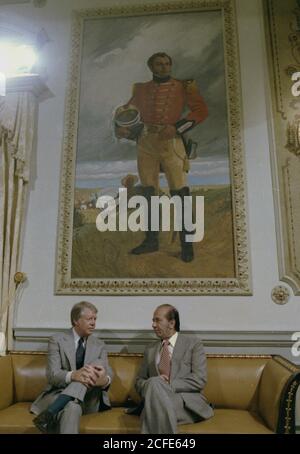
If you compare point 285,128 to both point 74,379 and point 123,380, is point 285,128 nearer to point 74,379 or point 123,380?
point 123,380

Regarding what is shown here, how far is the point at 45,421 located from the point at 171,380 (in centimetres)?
79

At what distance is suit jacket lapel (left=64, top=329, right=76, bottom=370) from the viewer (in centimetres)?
259

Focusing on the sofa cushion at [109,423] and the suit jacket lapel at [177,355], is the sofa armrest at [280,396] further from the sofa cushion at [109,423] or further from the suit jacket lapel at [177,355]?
the sofa cushion at [109,423]

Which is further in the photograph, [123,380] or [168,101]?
[168,101]

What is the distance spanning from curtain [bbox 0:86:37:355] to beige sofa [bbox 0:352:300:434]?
396 millimetres

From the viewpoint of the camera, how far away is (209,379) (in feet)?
9.18

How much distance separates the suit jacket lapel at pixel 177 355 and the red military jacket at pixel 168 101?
1.91 meters

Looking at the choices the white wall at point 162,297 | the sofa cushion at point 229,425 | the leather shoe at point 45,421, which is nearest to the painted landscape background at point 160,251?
the white wall at point 162,297

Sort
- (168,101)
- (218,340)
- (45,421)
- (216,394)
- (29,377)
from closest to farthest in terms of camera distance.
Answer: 1. (45,421)
2. (216,394)
3. (29,377)
4. (218,340)
5. (168,101)

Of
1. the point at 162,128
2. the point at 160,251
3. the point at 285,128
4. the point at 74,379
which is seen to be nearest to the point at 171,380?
the point at 74,379

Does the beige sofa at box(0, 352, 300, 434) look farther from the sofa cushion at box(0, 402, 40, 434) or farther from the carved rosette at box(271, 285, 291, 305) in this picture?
the carved rosette at box(271, 285, 291, 305)

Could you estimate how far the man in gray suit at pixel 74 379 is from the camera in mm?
2211

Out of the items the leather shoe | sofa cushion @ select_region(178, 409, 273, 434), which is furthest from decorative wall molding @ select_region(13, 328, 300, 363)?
the leather shoe

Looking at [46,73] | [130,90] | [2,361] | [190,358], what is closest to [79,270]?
[2,361]
